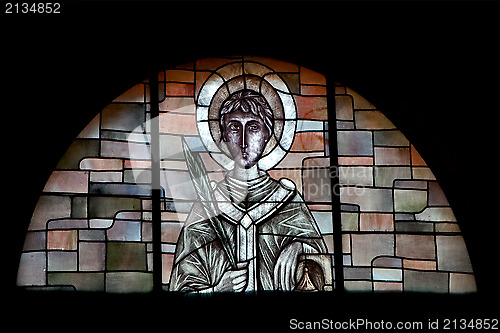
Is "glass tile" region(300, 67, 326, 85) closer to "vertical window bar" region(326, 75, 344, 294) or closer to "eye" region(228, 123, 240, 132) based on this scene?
"vertical window bar" region(326, 75, 344, 294)

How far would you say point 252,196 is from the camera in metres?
7.68

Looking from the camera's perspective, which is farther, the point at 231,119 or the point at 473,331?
the point at 231,119

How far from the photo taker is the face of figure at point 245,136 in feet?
25.4

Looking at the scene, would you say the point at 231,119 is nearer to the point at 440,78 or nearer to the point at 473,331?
the point at 440,78

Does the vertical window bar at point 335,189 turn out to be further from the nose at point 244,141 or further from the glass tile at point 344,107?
the nose at point 244,141

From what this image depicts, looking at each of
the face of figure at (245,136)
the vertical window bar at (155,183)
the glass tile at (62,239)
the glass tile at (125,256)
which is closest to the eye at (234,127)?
the face of figure at (245,136)

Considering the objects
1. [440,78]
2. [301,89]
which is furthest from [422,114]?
[301,89]

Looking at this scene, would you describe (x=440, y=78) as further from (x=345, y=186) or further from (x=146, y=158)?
(x=146, y=158)

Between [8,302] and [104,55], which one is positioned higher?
[104,55]

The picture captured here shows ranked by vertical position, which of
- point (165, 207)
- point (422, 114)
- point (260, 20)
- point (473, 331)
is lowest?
point (473, 331)

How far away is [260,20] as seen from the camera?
7859mm

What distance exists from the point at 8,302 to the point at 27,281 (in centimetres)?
20

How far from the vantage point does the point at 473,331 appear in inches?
285

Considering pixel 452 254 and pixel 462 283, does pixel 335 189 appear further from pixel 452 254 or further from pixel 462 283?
pixel 462 283
